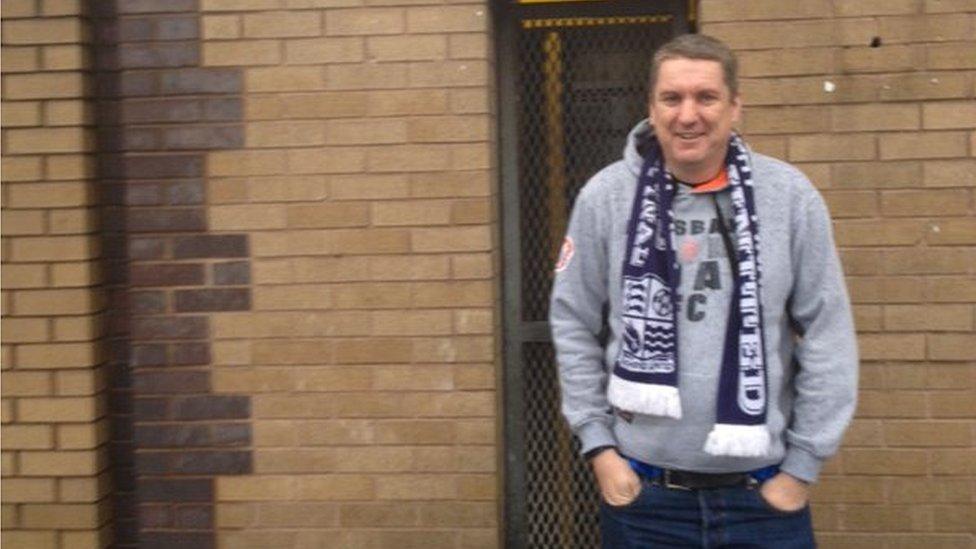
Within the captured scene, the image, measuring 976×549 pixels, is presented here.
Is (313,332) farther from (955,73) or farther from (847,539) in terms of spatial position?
(955,73)

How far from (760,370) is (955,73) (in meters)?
1.77

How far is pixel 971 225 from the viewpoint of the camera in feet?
14.6

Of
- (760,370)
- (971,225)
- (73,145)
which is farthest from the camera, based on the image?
(73,145)

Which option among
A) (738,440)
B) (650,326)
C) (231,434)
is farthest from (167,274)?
(738,440)

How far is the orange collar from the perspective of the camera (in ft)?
10.8

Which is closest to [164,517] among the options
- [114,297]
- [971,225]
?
[114,297]

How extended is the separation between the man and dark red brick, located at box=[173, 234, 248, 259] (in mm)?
1773

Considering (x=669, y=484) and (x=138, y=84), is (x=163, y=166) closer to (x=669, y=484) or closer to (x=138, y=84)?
(x=138, y=84)

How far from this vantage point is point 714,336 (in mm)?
3205

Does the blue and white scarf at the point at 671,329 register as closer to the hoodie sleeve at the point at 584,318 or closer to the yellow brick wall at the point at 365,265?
the hoodie sleeve at the point at 584,318

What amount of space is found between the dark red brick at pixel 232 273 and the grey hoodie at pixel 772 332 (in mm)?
→ 1768

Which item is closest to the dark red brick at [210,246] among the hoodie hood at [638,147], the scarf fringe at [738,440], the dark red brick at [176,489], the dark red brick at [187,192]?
the dark red brick at [187,192]

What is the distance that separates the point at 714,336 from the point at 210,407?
2191 millimetres

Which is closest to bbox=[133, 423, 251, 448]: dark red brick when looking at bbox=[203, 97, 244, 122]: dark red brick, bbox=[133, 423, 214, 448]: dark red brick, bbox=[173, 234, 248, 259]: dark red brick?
bbox=[133, 423, 214, 448]: dark red brick
